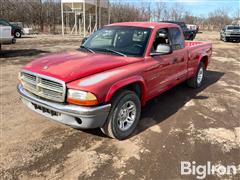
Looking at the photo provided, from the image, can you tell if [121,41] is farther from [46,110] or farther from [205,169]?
[205,169]

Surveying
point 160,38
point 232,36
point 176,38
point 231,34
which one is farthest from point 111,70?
point 232,36

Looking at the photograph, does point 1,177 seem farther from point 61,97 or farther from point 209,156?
point 209,156

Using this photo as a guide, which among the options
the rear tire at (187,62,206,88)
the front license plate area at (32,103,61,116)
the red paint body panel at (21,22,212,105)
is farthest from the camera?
the rear tire at (187,62,206,88)

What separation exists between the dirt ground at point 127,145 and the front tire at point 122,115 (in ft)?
0.53

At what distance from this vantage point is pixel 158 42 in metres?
4.99

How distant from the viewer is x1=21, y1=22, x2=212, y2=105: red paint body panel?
3.47 m

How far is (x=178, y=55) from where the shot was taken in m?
5.48

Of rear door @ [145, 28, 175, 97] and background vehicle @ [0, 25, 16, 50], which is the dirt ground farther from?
background vehicle @ [0, 25, 16, 50]

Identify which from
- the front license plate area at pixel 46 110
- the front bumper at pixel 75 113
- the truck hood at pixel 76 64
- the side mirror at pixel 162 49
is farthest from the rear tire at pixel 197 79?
the front license plate area at pixel 46 110

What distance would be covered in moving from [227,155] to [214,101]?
2672 millimetres

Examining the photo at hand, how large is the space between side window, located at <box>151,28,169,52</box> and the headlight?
1.84 metres

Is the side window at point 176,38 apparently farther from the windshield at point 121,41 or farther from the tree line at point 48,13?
the tree line at point 48,13

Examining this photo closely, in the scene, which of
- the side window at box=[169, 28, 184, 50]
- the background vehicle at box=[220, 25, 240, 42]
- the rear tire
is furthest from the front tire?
the background vehicle at box=[220, 25, 240, 42]

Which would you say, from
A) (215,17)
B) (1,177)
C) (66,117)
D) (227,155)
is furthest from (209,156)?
(215,17)
